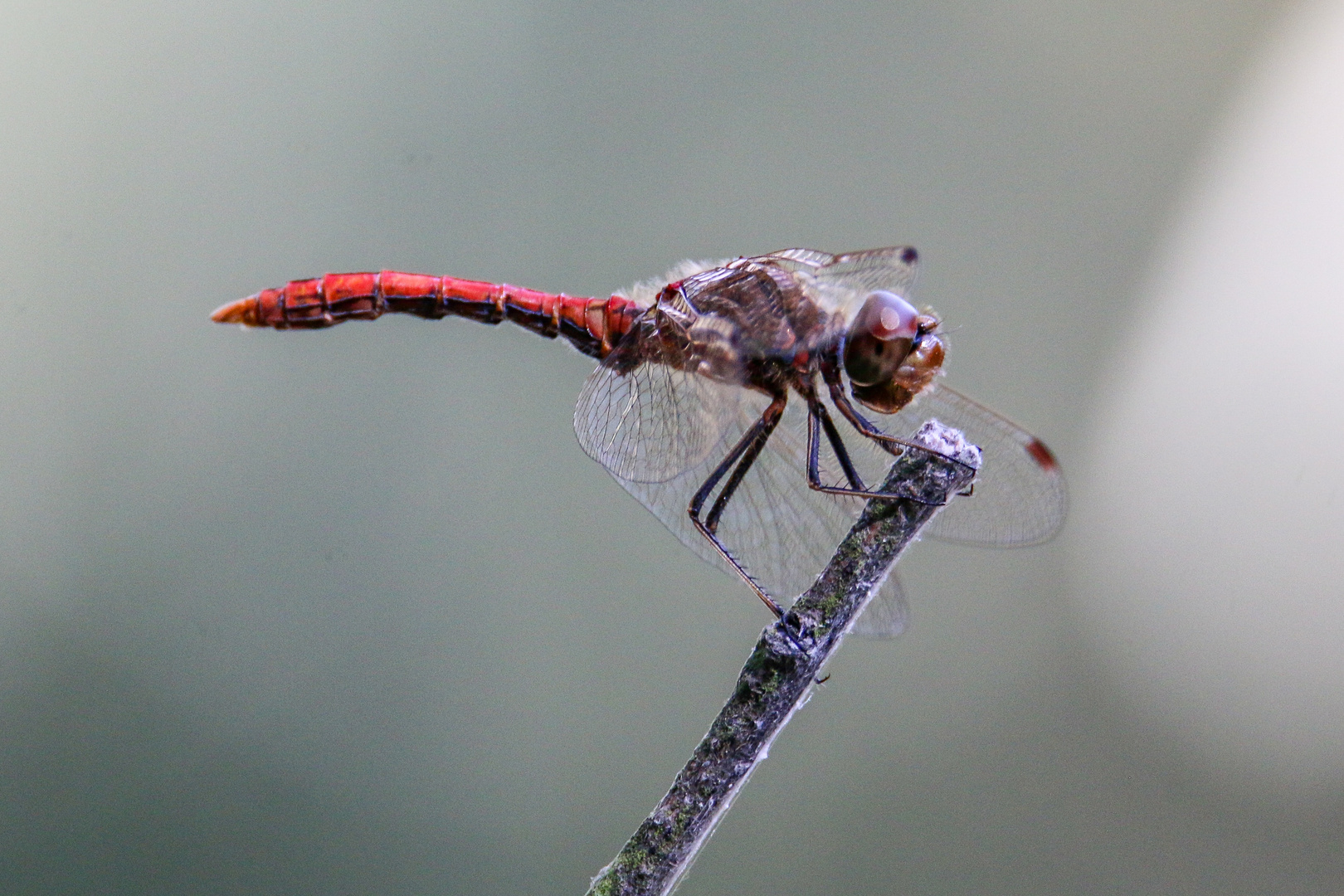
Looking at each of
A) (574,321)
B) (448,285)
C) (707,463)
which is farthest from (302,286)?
(707,463)

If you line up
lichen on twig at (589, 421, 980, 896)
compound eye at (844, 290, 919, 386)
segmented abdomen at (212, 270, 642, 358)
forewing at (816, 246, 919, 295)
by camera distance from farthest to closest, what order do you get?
segmented abdomen at (212, 270, 642, 358) → forewing at (816, 246, 919, 295) → compound eye at (844, 290, 919, 386) → lichen on twig at (589, 421, 980, 896)

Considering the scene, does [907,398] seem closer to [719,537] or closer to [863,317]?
[863,317]

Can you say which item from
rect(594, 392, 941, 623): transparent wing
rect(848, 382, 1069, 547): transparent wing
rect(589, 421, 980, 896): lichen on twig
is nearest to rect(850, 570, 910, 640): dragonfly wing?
rect(594, 392, 941, 623): transparent wing

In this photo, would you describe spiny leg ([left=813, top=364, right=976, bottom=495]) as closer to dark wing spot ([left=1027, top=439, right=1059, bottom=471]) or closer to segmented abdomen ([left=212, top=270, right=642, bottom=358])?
dark wing spot ([left=1027, top=439, right=1059, bottom=471])

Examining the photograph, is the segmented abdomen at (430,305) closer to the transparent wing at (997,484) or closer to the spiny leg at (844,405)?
the spiny leg at (844,405)

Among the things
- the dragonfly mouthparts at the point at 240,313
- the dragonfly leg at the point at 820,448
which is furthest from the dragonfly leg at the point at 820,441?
the dragonfly mouthparts at the point at 240,313

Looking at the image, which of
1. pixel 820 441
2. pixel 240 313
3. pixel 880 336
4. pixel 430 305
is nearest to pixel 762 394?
pixel 820 441

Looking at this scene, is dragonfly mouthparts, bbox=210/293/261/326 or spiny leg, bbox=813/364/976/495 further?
dragonfly mouthparts, bbox=210/293/261/326

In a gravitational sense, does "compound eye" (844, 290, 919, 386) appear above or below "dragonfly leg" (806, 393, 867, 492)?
above
